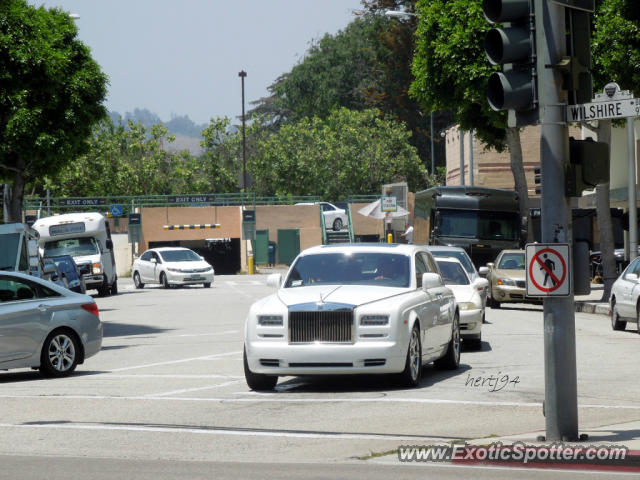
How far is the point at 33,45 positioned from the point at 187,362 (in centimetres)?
1424

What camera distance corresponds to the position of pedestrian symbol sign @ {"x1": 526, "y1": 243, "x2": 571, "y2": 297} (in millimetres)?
9047

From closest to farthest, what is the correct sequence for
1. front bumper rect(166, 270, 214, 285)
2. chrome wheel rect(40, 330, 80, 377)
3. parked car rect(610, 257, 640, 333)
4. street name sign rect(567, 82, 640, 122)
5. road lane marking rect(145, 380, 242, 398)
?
street name sign rect(567, 82, 640, 122), road lane marking rect(145, 380, 242, 398), chrome wheel rect(40, 330, 80, 377), parked car rect(610, 257, 640, 333), front bumper rect(166, 270, 214, 285)

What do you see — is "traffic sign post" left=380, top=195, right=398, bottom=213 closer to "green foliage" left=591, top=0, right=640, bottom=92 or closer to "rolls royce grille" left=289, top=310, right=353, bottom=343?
"green foliage" left=591, top=0, right=640, bottom=92

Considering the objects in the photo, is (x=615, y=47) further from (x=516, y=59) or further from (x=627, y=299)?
(x=516, y=59)

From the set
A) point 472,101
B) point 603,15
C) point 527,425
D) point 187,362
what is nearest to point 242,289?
point 472,101

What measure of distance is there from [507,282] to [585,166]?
71.4 feet

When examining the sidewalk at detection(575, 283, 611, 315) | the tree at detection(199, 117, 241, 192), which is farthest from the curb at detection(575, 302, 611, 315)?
the tree at detection(199, 117, 241, 192)

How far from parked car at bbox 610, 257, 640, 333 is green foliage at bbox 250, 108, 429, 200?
2303 inches

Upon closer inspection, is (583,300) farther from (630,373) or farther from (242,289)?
(630,373)

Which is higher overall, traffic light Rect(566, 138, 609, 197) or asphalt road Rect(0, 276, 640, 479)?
traffic light Rect(566, 138, 609, 197)

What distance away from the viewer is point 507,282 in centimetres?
3069

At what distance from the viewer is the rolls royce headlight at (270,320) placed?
43.4ft

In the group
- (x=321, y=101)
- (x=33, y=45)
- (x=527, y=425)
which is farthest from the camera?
(x=321, y=101)

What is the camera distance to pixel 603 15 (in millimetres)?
29625
